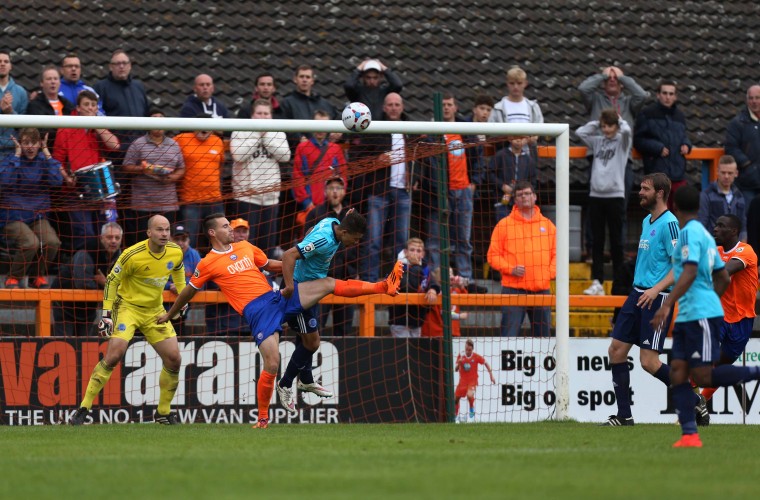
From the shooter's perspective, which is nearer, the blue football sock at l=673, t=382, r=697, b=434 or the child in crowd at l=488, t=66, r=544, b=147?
the blue football sock at l=673, t=382, r=697, b=434

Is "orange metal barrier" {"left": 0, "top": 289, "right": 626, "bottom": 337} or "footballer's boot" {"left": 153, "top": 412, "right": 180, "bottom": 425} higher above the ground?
"orange metal barrier" {"left": 0, "top": 289, "right": 626, "bottom": 337}

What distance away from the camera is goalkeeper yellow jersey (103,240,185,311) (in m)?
13.1

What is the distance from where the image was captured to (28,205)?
1420 cm

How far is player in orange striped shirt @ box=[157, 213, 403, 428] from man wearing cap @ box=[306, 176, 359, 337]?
1581 millimetres

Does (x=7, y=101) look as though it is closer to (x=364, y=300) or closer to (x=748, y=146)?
(x=364, y=300)

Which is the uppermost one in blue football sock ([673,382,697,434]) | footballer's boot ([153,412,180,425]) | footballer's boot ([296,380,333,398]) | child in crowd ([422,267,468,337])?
child in crowd ([422,267,468,337])

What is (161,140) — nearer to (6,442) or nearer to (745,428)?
(6,442)

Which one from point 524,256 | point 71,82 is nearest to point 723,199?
point 524,256

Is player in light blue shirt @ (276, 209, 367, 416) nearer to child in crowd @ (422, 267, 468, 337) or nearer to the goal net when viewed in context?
the goal net

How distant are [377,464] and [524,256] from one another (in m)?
6.58

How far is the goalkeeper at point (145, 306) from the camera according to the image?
12945mm

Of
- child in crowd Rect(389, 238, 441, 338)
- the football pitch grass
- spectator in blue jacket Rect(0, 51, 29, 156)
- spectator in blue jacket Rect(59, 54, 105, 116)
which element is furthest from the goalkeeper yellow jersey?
child in crowd Rect(389, 238, 441, 338)

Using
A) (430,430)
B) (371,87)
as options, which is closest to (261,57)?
(371,87)

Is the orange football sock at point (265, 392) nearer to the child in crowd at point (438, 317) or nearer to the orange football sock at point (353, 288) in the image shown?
the orange football sock at point (353, 288)
